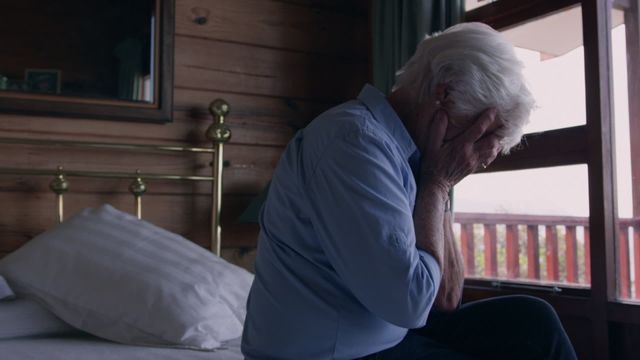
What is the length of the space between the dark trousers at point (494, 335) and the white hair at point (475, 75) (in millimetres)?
367

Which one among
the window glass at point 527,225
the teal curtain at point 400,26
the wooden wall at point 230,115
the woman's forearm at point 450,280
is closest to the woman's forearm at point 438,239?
the woman's forearm at point 450,280

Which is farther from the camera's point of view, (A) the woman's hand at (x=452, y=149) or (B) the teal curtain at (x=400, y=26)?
(B) the teal curtain at (x=400, y=26)

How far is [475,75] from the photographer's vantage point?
1235 millimetres

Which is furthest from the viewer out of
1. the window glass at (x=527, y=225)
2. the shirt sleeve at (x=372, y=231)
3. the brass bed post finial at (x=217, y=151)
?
the brass bed post finial at (x=217, y=151)

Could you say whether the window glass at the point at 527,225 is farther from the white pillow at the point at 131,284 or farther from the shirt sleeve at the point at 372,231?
the shirt sleeve at the point at 372,231

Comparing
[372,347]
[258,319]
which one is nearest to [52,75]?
[258,319]

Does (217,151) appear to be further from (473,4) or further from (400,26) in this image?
(473,4)

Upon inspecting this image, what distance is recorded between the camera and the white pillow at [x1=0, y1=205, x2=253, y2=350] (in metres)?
1.71

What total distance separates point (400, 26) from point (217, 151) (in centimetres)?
83

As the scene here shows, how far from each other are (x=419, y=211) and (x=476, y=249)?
1.35m

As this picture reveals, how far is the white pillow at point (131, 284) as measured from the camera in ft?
5.59

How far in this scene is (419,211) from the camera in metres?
1.24

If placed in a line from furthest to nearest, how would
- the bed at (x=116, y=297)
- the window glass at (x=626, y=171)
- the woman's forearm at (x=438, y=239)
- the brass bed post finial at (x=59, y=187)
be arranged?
the brass bed post finial at (x=59, y=187) < the window glass at (x=626, y=171) < the bed at (x=116, y=297) < the woman's forearm at (x=438, y=239)

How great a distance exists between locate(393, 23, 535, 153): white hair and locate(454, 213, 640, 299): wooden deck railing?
880mm
